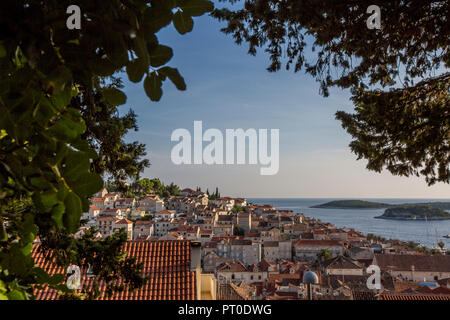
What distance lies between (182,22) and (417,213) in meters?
99.2

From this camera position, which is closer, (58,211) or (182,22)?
(58,211)

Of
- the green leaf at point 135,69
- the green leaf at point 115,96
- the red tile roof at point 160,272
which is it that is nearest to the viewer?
the green leaf at point 135,69

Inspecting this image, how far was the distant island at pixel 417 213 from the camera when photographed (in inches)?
3058

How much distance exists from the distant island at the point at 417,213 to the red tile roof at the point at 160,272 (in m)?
84.6

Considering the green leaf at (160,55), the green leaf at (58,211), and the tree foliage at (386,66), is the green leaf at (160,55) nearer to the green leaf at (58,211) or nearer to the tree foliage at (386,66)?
the green leaf at (58,211)

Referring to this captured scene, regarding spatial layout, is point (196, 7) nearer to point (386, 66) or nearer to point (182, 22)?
point (182, 22)

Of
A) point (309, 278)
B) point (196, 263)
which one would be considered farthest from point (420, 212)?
point (196, 263)

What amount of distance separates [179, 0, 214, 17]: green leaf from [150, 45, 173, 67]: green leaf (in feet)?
0.37

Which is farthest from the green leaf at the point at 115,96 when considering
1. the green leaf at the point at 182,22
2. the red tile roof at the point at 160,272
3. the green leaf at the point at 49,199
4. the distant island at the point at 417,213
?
the distant island at the point at 417,213

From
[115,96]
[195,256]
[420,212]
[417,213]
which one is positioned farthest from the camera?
[417,213]

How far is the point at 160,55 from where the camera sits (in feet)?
2.25
